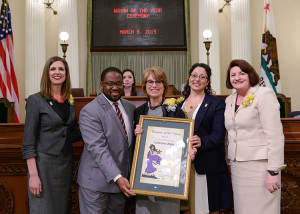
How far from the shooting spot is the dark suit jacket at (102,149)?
2248 mm

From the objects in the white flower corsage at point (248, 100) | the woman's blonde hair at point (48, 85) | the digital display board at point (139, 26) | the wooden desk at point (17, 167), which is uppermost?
the digital display board at point (139, 26)

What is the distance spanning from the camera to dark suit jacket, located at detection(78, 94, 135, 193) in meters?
2.25

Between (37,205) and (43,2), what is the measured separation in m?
8.78

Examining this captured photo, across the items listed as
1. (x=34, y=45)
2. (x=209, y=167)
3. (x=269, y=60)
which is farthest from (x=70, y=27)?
(x=209, y=167)

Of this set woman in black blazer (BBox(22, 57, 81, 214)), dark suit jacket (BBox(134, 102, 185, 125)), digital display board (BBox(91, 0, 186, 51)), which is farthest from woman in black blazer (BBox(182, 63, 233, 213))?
digital display board (BBox(91, 0, 186, 51))

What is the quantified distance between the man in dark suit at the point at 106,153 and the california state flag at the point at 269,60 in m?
6.54

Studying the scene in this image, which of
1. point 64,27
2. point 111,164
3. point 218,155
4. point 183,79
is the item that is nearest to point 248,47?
point 183,79

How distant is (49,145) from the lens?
2463mm

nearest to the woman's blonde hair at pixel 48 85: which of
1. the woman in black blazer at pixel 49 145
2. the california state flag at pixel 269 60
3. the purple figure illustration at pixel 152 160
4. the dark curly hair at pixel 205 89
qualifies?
the woman in black blazer at pixel 49 145

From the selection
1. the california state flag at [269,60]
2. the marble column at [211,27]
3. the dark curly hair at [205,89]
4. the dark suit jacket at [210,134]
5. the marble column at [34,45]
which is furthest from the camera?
the marble column at [211,27]

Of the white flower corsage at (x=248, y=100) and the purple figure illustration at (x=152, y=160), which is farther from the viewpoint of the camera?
the white flower corsage at (x=248, y=100)

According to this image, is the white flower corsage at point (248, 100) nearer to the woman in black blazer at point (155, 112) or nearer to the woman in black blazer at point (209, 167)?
the woman in black blazer at point (209, 167)

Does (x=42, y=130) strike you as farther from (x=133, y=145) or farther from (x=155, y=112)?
(x=155, y=112)

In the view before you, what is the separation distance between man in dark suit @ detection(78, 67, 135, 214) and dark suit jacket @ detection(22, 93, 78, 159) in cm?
25
